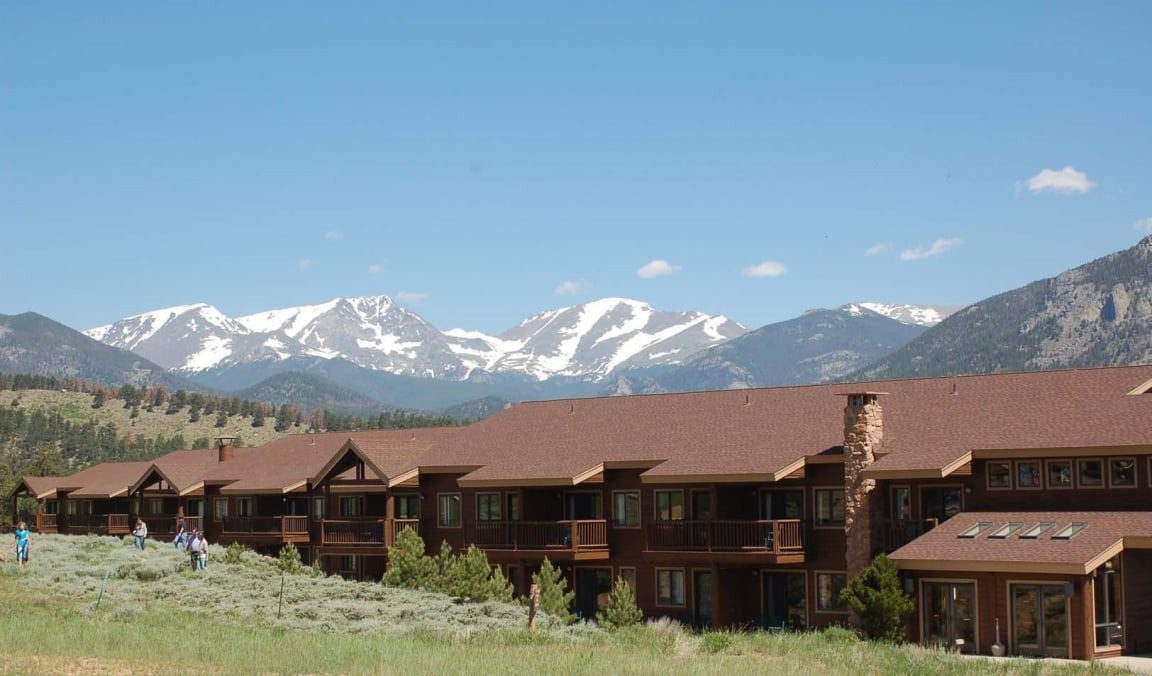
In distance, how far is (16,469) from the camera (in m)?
131

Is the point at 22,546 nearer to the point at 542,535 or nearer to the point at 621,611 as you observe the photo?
the point at 542,535

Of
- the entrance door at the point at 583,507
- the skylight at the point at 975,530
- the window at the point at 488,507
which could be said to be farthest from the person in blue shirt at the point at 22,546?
the skylight at the point at 975,530

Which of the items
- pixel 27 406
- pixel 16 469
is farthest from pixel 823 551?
pixel 27 406

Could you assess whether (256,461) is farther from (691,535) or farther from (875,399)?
(875,399)

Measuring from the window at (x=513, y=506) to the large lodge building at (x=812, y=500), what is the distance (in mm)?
178

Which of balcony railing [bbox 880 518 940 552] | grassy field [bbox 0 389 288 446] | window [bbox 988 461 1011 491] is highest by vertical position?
grassy field [bbox 0 389 288 446]

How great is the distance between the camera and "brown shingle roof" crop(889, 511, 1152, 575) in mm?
36031

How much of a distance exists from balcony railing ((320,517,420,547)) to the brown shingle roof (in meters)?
21.2

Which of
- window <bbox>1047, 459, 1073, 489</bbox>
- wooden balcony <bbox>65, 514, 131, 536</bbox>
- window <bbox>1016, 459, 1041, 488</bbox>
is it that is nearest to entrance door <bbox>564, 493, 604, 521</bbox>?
window <bbox>1016, 459, 1041, 488</bbox>

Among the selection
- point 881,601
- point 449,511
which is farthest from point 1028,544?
point 449,511

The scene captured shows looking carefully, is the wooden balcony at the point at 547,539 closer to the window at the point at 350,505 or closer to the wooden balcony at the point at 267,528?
the window at the point at 350,505

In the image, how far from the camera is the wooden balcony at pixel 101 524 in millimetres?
76750

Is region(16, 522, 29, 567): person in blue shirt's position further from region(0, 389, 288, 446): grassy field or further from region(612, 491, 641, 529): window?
region(0, 389, 288, 446): grassy field

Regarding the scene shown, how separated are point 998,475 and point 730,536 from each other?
7.75 metres
